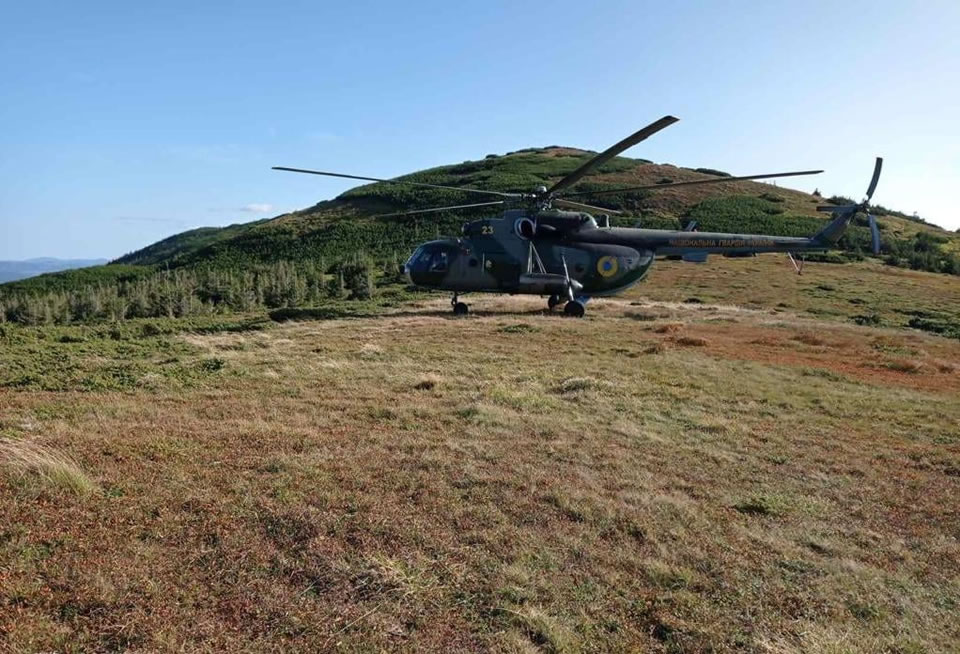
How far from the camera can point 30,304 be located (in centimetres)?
3100

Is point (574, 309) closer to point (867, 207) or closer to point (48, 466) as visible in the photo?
point (867, 207)

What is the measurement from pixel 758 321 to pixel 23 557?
2479 cm

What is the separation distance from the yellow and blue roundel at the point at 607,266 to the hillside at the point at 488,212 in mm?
33272

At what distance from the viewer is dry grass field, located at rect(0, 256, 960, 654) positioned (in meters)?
4.03

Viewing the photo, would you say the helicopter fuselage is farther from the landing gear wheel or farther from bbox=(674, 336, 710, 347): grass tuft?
bbox=(674, 336, 710, 347): grass tuft

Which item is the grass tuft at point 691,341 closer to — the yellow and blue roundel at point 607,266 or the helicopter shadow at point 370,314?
the yellow and blue roundel at point 607,266

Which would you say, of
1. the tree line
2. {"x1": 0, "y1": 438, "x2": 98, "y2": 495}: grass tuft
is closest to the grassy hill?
the tree line

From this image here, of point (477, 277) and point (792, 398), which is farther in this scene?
point (477, 277)

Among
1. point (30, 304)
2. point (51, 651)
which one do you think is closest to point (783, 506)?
point (51, 651)

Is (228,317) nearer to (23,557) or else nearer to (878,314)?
(23,557)

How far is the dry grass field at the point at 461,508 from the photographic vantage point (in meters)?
4.03

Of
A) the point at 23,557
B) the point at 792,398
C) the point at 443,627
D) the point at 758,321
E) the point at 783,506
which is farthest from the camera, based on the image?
the point at 758,321

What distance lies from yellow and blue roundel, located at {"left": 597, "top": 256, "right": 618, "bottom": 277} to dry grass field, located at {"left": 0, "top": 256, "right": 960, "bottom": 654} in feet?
32.7

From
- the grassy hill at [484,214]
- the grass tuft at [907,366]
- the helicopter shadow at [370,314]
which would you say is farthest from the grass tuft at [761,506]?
the grassy hill at [484,214]
